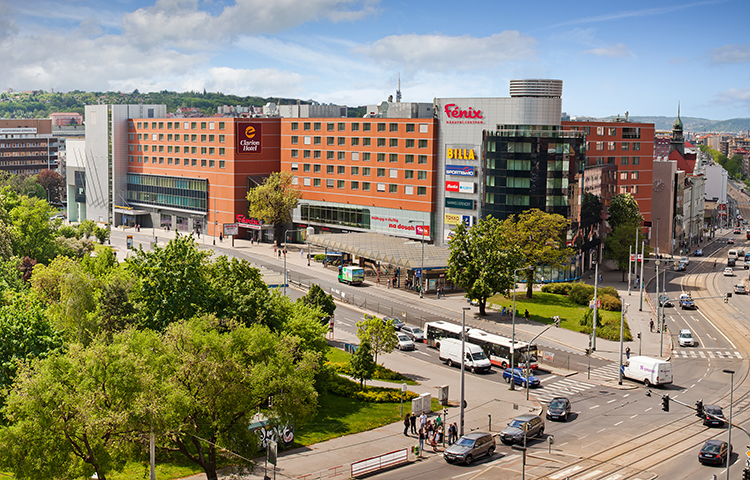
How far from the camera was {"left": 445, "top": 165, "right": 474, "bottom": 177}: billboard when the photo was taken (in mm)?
120188

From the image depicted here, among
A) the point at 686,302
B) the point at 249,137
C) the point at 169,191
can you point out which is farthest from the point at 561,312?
the point at 169,191

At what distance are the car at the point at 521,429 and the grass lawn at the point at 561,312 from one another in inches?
1427

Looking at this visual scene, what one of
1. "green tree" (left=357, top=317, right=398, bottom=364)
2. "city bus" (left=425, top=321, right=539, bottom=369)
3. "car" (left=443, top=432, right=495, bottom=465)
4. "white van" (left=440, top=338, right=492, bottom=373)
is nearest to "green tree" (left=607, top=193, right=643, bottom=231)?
"city bus" (left=425, top=321, right=539, bottom=369)

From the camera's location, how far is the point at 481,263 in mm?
91375

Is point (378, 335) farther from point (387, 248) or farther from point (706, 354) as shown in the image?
point (387, 248)

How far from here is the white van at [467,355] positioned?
72.6m

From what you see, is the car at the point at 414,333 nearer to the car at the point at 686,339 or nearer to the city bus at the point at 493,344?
the city bus at the point at 493,344

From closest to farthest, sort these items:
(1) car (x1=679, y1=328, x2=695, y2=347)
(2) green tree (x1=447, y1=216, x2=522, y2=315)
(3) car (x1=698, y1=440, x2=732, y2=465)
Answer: (3) car (x1=698, y1=440, x2=732, y2=465), (1) car (x1=679, y1=328, x2=695, y2=347), (2) green tree (x1=447, y1=216, x2=522, y2=315)

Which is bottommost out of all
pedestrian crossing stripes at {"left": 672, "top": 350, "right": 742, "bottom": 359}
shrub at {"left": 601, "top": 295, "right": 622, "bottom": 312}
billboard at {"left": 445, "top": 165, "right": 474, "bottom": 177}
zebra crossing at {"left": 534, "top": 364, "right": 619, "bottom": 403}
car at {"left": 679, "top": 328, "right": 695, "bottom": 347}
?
pedestrian crossing stripes at {"left": 672, "top": 350, "right": 742, "bottom": 359}

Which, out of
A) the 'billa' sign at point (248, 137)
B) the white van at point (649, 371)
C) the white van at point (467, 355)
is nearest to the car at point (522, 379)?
the white van at point (467, 355)

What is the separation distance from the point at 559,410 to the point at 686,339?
37.0 metres

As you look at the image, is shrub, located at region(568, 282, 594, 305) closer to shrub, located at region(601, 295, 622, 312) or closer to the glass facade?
shrub, located at region(601, 295, 622, 312)

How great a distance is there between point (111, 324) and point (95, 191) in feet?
437

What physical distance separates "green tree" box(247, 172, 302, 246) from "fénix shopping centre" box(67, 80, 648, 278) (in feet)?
16.1
